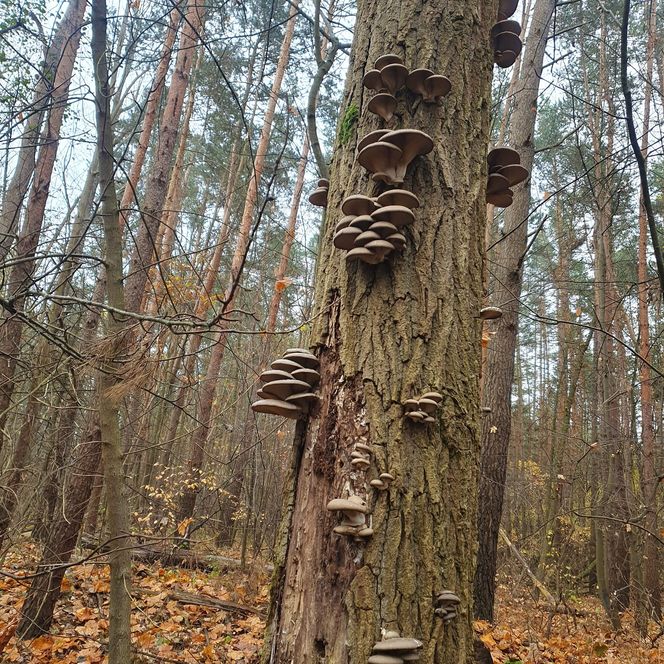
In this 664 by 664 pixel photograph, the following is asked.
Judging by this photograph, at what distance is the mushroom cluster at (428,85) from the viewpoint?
2000 millimetres

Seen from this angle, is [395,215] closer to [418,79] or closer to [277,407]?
[418,79]

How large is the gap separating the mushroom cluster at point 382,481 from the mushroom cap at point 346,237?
84cm

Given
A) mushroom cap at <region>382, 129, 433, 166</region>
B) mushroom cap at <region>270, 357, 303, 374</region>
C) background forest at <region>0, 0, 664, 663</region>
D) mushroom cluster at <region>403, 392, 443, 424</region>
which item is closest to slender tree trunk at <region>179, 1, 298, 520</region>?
background forest at <region>0, 0, 664, 663</region>

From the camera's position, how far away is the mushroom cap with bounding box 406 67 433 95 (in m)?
2.00

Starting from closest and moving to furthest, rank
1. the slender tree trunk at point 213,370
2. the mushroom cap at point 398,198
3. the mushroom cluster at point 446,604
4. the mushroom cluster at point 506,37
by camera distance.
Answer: the mushroom cluster at point 446,604 → the mushroom cap at point 398,198 → the mushroom cluster at point 506,37 → the slender tree trunk at point 213,370

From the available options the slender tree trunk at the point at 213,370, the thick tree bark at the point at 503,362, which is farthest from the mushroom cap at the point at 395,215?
the slender tree trunk at the point at 213,370

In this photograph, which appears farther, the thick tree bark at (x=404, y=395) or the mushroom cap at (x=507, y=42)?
the mushroom cap at (x=507, y=42)

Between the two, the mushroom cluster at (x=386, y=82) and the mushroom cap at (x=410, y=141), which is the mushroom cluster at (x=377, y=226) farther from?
the mushroom cluster at (x=386, y=82)

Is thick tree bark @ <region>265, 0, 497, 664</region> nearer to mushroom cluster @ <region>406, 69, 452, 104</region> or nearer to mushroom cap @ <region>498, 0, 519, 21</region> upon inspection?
mushroom cluster @ <region>406, 69, 452, 104</region>

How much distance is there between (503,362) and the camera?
24.0 feet

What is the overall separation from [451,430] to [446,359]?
0.82ft

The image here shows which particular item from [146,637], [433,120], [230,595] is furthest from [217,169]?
[433,120]

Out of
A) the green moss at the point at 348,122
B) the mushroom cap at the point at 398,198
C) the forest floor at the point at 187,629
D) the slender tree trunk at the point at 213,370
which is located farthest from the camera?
the slender tree trunk at the point at 213,370

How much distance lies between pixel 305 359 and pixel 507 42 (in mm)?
1853
